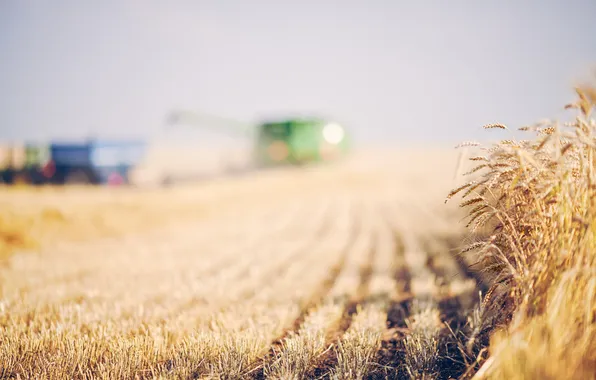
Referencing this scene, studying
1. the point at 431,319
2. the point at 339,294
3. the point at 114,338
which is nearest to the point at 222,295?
the point at 339,294

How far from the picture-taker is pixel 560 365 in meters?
1.97

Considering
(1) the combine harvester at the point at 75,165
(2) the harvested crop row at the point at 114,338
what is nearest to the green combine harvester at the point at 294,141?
(1) the combine harvester at the point at 75,165

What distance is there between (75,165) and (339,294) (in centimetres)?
1555

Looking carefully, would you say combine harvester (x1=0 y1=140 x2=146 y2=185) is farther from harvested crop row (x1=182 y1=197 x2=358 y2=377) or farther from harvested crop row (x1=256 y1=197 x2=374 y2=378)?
harvested crop row (x1=256 y1=197 x2=374 y2=378)

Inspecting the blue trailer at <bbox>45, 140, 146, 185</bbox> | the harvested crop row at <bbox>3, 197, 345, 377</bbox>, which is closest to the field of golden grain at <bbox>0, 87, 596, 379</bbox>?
the harvested crop row at <bbox>3, 197, 345, 377</bbox>

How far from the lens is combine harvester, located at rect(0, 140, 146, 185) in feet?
53.9

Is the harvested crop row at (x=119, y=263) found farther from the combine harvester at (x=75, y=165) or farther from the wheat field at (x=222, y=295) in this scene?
the combine harvester at (x=75, y=165)

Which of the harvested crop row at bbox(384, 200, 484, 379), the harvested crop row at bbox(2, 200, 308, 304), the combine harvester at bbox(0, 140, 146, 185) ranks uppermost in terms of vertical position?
the combine harvester at bbox(0, 140, 146, 185)

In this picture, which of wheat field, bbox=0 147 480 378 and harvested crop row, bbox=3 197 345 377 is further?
wheat field, bbox=0 147 480 378

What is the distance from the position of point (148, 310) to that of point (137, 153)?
1527 centimetres

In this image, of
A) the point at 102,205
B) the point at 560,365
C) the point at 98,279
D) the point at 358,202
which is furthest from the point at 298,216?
the point at 560,365

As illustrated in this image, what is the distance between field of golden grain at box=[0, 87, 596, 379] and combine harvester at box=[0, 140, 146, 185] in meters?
7.69

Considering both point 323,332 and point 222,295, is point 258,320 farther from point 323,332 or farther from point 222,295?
point 222,295

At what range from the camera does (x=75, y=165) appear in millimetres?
16531
